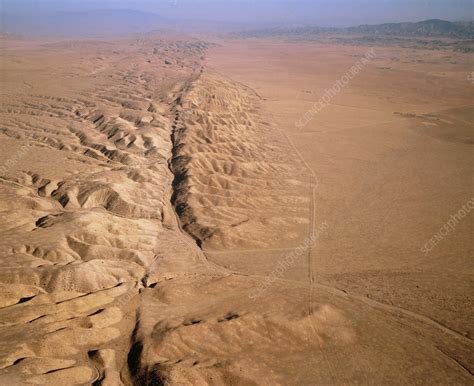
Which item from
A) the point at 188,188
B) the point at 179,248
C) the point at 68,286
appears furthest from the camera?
the point at 188,188

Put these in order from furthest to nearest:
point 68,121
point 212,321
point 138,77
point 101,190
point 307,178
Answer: point 138,77, point 68,121, point 307,178, point 101,190, point 212,321

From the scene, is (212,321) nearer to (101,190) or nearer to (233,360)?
(233,360)

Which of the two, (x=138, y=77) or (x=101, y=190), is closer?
(x=101, y=190)

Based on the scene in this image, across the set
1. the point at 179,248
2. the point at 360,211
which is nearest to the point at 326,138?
the point at 360,211

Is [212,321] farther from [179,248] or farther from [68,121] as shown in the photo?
[68,121]

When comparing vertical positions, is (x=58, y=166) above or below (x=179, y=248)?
above

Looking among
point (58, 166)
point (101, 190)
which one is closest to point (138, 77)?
point (58, 166)
